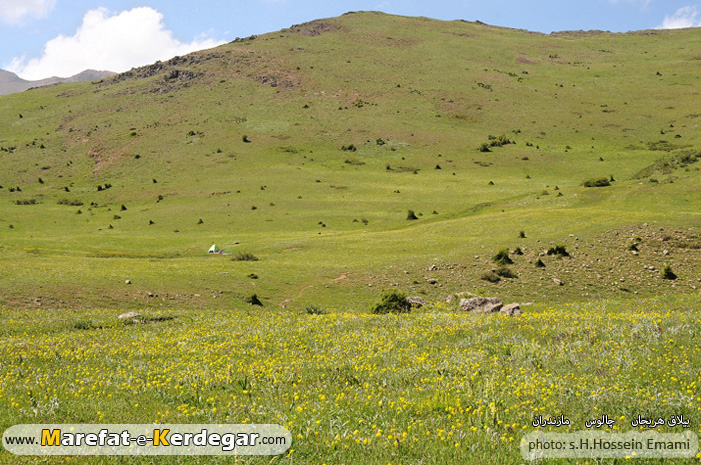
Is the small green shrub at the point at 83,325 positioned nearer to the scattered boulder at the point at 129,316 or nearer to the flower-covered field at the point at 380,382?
the scattered boulder at the point at 129,316

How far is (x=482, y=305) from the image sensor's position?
21.8m

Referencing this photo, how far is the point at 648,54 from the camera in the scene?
175 m

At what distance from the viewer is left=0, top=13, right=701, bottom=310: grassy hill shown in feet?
106

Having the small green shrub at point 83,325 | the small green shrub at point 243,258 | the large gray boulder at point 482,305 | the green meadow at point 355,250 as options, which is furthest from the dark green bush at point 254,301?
the large gray boulder at point 482,305

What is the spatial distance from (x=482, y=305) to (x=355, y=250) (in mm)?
22513

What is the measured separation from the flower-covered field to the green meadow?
67mm

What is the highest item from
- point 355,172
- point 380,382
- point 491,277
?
point 355,172

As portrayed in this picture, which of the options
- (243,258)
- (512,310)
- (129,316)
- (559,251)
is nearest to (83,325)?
(129,316)

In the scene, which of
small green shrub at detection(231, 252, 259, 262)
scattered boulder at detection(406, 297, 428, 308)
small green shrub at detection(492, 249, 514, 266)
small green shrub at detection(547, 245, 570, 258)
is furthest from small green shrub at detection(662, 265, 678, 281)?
small green shrub at detection(231, 252, 259, 262)

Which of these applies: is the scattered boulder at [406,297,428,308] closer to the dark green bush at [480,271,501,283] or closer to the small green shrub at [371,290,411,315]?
the small green shrub at [371,290,411,315]

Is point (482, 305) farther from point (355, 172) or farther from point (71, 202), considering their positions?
point (71, 202)

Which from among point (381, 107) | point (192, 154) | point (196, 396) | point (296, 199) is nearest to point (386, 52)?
point (381, 107)

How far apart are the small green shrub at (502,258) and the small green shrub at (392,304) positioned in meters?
12.0

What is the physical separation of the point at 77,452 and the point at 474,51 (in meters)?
194
